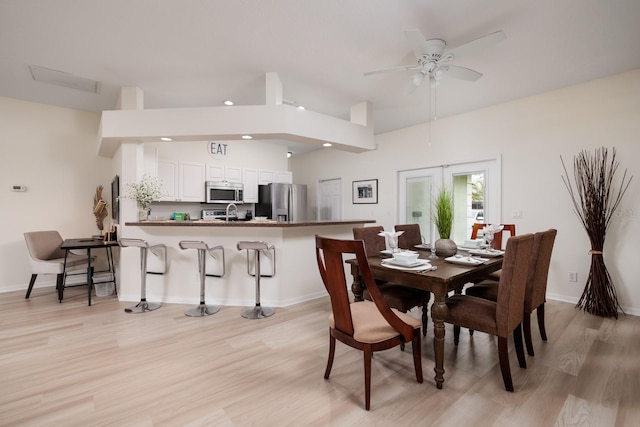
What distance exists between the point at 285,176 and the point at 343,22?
434 centimetres

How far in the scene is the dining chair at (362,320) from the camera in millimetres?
1628

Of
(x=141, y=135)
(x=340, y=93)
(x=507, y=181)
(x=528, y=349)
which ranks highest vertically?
(x=340, y=93)

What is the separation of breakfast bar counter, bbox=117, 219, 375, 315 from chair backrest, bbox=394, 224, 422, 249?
1095 millimetres

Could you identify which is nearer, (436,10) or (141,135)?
(436,10)

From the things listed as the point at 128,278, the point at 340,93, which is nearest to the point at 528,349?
the point at 340,93

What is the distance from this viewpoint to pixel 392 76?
334cm

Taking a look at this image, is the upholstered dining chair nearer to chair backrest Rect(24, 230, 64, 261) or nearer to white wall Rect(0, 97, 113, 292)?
chair backrest Rect(24, 230, 64, 261)

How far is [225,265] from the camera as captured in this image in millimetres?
3658

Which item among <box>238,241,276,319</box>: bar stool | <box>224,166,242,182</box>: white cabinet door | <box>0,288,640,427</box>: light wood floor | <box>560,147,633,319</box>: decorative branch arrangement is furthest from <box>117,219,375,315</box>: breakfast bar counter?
<box>560,147,633,319</box>: decorative branch arrangement

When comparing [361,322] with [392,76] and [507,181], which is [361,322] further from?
[507,181]

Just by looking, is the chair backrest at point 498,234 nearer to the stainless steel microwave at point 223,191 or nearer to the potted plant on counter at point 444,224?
the potted plant on counter at point 444,224

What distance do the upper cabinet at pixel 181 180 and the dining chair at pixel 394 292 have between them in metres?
3.75

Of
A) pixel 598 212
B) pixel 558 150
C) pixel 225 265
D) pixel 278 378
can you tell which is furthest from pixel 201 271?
pixel 558 150

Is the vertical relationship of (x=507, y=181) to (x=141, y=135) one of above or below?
below
